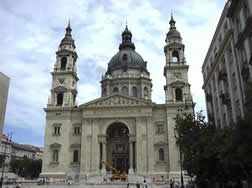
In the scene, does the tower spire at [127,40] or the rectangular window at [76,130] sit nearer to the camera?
the rectangular window at [76,130]

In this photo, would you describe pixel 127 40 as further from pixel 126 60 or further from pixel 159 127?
pixel 159 127

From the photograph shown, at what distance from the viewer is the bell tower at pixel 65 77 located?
50812 mm

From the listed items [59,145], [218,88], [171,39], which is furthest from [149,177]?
[171,39]

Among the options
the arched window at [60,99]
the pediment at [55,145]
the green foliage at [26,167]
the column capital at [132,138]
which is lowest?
the green foliage at [26,167]

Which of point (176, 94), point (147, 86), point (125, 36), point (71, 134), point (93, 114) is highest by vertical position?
point (125, 36)

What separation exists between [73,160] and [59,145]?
12.2 ft

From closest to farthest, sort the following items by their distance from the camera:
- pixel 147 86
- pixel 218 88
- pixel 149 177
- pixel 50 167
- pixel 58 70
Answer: pixel 218 88 < pixel 149 177 < pixel 50 167 < pixel 58 70 < pixel 147 86

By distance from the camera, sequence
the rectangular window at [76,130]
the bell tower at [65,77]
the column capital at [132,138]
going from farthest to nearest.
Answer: the bell tower at [65,77], the rectangular window at [76,130], the column capital at [132,138]

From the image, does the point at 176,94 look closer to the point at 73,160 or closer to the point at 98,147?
the point at 98,147

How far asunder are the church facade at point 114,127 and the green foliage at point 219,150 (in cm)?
1930

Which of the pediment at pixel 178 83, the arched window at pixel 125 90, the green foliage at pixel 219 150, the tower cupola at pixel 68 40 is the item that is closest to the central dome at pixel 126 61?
the arched window at pixel 125 90

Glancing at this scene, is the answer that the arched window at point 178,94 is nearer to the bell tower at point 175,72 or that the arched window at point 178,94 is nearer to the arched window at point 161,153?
the bell tower at point 175,72

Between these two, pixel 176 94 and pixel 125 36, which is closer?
pixel 176 94

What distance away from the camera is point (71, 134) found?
48.3 meters
